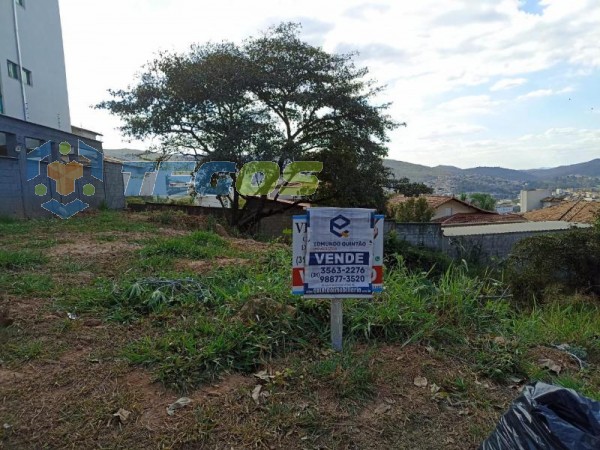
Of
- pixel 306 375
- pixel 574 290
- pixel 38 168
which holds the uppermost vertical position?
pixel 38 168

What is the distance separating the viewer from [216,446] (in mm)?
1830

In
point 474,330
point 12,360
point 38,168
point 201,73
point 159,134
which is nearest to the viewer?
point 12,360

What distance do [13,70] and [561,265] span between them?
19.3m

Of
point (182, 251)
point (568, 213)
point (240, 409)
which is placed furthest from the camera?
point (568, 213)

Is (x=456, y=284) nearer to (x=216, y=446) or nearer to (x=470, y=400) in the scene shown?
(x=470, y=400)

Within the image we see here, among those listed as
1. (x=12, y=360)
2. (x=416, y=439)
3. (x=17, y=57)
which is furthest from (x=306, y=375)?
(x=17, y=57)

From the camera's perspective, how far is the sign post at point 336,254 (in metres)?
2.45

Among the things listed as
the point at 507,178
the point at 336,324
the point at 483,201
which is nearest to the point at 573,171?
the point at 507,178

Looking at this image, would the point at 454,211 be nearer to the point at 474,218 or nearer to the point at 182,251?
the point at 474,218

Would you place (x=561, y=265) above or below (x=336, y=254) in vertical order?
below

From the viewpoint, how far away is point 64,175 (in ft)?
38.2

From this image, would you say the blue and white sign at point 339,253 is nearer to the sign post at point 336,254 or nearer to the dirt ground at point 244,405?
the sign post at point 336,254

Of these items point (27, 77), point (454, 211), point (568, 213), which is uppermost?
point (27, 77)

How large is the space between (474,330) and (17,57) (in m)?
18.1
